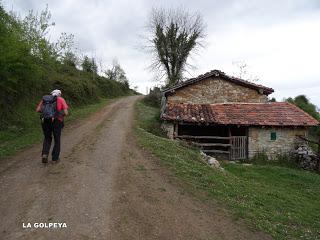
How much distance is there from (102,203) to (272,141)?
1526 cm

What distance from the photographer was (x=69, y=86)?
27.9 meters

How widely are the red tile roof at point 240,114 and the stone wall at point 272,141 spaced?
1.72ft

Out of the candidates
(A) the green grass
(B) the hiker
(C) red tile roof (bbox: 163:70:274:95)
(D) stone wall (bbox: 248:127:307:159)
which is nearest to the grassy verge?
(B) the hiker

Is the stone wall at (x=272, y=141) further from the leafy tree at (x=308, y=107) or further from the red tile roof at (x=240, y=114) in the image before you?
the leafy tree at (x=308, y=107)

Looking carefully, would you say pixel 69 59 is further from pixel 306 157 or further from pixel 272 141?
pixel 306 157

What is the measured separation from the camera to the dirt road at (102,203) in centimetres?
573

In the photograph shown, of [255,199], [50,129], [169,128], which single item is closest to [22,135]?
[50,129]

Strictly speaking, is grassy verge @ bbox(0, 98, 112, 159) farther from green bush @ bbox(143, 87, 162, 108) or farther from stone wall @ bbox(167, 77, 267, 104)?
green bush @ bbox(143, 87, 162, 108)

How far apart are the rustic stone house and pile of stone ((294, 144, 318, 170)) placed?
0.61m

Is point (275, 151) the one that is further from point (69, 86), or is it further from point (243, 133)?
point (69, 86)

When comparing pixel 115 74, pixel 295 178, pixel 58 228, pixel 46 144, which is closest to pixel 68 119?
pixel 46 144

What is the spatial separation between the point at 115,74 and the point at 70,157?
179ft

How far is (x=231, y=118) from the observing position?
20.2 meters

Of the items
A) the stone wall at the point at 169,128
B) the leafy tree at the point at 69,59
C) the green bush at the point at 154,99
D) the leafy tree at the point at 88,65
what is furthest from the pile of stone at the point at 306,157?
the leafy tree at the point at 88,65
